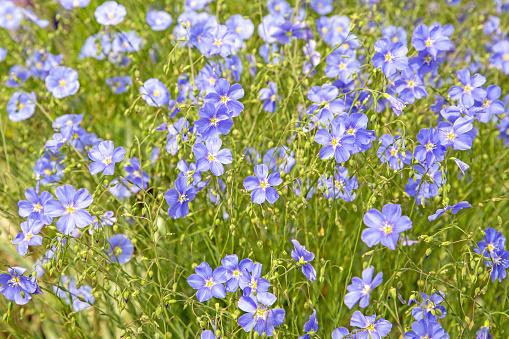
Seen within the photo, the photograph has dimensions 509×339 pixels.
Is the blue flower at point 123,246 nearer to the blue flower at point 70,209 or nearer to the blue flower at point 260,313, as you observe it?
the blue flower at point 70,209

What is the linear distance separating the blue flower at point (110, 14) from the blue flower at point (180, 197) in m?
1.52

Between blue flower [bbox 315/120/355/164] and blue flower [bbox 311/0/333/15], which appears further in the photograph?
blue flower [bbox 311/0/333/15]

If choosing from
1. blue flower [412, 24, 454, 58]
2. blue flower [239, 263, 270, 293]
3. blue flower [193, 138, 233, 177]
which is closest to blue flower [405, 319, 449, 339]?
blue flower [239, 263, 270, 293]

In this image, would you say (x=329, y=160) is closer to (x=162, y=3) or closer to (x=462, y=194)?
(x=462, y=194)

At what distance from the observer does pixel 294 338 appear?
2107 millimetres

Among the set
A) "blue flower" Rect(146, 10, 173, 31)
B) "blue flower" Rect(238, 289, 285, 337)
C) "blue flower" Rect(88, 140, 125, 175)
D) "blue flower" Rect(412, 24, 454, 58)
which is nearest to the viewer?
"blue flower" Rect(238, 289, 285, 337)

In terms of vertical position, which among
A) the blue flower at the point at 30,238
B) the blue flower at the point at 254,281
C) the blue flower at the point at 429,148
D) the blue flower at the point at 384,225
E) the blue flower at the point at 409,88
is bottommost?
the blue flower at the point at 254,281

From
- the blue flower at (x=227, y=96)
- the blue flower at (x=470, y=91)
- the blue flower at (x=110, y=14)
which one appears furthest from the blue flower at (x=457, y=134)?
the blue flower at (x=110, y=14)

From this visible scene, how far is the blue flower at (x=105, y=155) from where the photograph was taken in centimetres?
200

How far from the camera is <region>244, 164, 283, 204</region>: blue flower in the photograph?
1905mm

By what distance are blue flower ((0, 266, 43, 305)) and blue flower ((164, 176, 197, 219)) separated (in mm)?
673

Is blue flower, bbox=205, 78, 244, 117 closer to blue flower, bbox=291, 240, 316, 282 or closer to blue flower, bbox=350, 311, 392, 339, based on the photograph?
blue flower, bbox=291, 240, 316, 282

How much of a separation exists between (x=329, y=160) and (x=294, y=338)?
0.89m

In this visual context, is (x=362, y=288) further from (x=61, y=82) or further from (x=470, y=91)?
(x=61, y=82)
